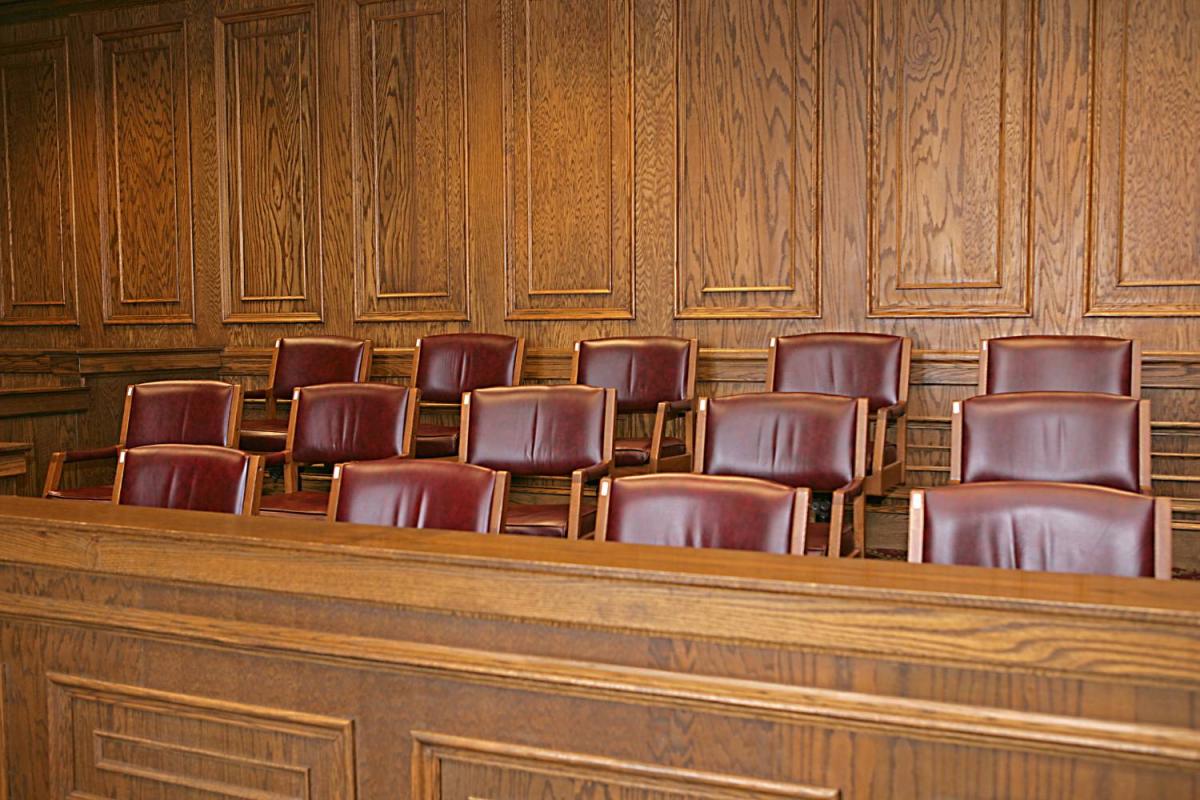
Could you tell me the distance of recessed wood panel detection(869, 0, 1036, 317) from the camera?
12.6 feet

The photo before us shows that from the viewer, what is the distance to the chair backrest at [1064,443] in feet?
8.20

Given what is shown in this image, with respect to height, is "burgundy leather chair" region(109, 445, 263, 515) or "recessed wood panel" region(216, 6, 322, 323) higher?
"recessed wood panel" region(216, 6, 322, 323)

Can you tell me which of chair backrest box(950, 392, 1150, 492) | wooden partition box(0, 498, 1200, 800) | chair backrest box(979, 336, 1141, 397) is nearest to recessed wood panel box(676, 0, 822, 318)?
chair backrest box(979, 336, 1141, 397)

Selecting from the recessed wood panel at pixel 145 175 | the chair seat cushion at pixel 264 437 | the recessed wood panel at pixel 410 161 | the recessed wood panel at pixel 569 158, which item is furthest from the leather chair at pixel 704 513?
the recessed wood panel at pixel 145 175

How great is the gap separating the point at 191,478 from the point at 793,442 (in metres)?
1.27

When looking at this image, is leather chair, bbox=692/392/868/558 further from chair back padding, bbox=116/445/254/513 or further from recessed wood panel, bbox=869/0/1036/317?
recessed wood panel, bbox=869/0/1036/317

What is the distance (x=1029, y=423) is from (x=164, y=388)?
234 centimetres

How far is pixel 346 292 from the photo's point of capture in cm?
490

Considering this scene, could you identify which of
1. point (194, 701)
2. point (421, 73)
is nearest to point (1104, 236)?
point (421, 73)

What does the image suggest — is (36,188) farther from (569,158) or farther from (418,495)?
(418,495)

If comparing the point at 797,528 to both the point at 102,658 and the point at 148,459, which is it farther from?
the point at 148,459

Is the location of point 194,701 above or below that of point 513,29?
below

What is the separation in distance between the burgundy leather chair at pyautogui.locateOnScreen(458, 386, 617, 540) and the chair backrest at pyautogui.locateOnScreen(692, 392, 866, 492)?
0.34 m

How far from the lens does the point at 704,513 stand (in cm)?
178
